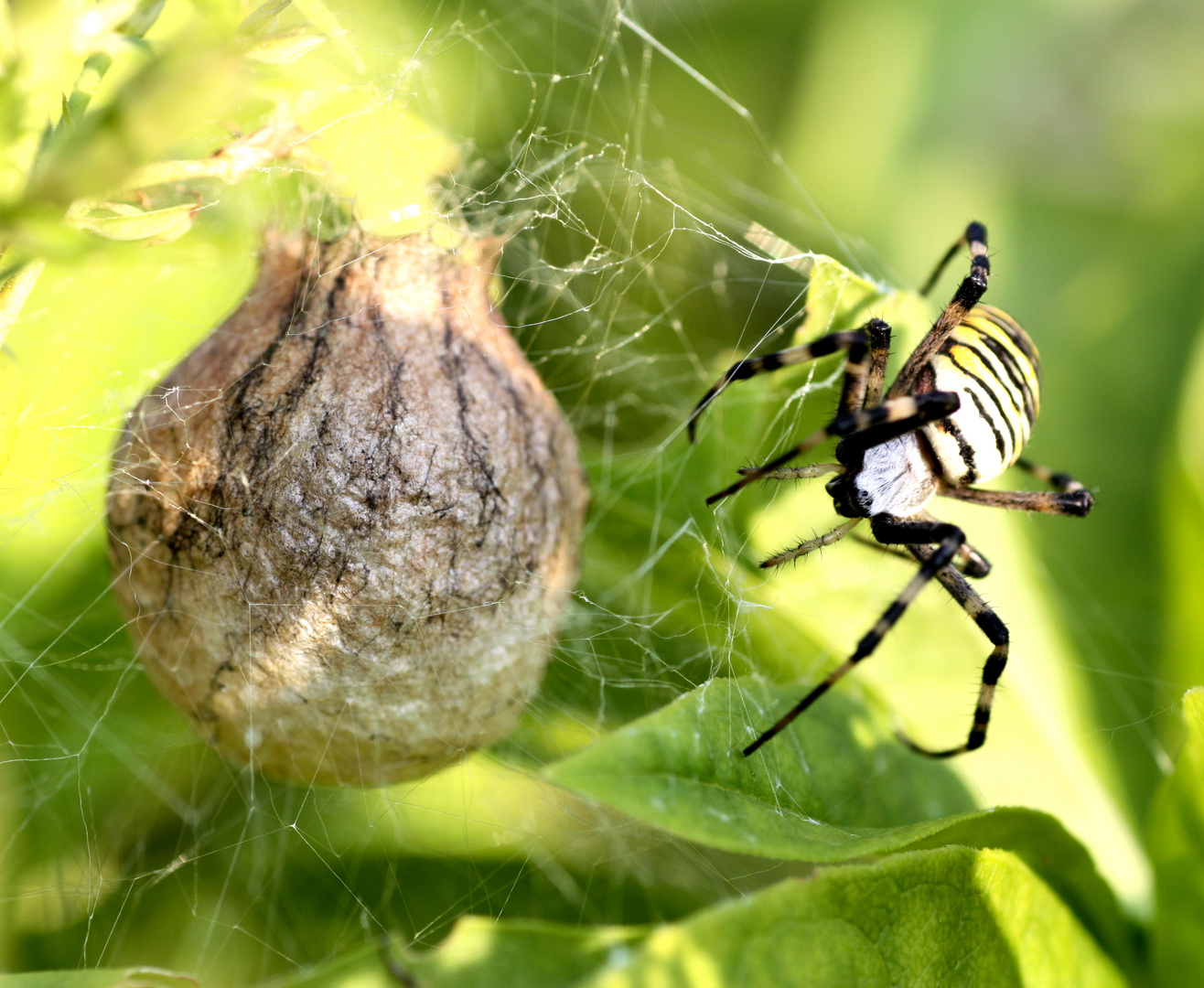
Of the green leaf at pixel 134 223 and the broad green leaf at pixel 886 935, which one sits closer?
the broad green leaf at pixel 886 935

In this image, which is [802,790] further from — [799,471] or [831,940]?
[799,471]

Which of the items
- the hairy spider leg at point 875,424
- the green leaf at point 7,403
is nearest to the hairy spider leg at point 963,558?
the hairy spider leg at point 875,424

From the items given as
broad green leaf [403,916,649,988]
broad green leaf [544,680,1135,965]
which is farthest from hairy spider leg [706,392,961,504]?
broad green leaf [403,916,649,988]

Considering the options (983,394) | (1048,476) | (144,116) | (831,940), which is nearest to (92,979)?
(831,940)

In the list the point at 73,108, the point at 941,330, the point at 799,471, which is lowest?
the point at 799,471

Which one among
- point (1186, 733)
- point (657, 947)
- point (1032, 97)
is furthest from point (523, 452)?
point (1032, 97)

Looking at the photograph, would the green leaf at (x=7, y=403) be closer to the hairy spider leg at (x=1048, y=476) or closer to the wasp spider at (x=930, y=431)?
the wasp spider at (x=930, y=431)

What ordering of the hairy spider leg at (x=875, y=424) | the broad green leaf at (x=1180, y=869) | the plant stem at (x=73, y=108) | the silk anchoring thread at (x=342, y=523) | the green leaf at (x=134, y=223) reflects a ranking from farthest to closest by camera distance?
the hairy spider leg at (x=875, y=424) → the broad green leaf at (x=1180, y=869) → the silk anchoring thread at (x=342, y=523) → the green leaf at (x=134, y=223) → the plant stem at (x=73, y=108)

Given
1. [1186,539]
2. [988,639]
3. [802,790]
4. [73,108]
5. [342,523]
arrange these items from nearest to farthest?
[73,108] → [342,523] → [802,790] → [988,639] → [1186,539]
